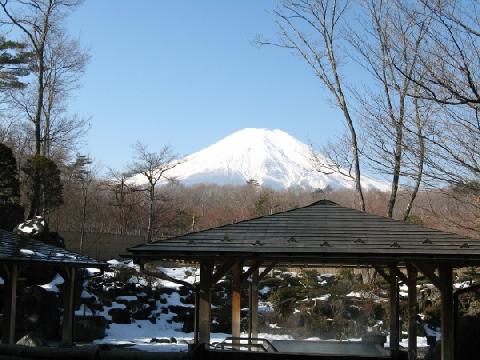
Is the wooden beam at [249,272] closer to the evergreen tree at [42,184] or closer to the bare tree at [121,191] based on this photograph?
the evergreen tree at [42,184]

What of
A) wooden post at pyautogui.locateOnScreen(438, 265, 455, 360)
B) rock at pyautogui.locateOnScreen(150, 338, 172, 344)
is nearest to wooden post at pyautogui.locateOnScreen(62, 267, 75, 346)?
rock at pyautogui.locateOnScreen(150, 338, 172, 344)

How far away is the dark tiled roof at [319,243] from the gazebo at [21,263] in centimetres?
377

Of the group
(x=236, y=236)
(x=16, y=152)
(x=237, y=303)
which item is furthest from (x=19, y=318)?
(x=16, y=152)

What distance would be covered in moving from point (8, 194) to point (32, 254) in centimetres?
970

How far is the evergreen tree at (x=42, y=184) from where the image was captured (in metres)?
22.9

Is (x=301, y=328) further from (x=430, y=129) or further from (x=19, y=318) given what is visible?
(x=430, y=129)

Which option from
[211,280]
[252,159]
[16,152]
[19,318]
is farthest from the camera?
[252,159]

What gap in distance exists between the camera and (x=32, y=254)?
38.4 feet

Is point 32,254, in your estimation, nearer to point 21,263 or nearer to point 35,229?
point 21,263

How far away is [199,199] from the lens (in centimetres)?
6900

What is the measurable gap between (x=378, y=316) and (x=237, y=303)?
987cm

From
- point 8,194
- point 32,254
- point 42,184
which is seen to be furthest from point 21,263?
point 42,184

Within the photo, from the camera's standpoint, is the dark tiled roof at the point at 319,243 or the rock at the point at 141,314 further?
the rock at the point at 141,314

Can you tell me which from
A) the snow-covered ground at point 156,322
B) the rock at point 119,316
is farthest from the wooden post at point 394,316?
the rock at point 119,316
